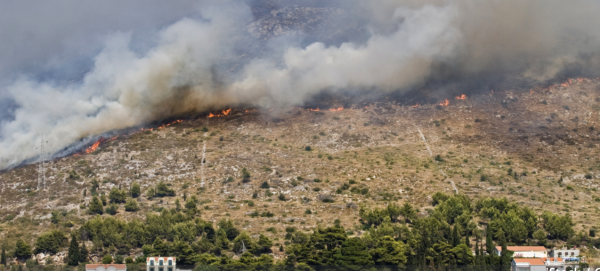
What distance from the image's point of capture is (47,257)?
9212 cm

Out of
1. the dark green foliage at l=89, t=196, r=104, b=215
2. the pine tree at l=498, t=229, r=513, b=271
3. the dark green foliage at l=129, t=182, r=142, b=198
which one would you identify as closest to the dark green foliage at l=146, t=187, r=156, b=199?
the dark green foliage at l=129, t=182, r=142, b=198

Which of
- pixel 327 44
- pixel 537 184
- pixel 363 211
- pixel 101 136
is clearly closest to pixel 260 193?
pixel 363 211

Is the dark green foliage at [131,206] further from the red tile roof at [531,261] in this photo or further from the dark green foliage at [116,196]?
the red tile roof at [531,261]

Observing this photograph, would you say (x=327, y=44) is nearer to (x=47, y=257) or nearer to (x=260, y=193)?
(x=260, y=193)

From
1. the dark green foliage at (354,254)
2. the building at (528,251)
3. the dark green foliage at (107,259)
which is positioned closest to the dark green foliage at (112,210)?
the dark green foliage at (107,259)

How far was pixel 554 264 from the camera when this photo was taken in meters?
89.8

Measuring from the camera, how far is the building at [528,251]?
9081cm

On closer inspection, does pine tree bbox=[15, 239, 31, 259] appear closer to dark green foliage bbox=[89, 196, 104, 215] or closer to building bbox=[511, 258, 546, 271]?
dark green foliage bbox=[89, 196, 104, 215]

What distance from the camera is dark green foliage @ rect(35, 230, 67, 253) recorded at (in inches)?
3654

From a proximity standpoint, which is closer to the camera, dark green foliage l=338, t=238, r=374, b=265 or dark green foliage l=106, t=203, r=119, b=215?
dark green foliage l=338, t=238, r=374, b=265

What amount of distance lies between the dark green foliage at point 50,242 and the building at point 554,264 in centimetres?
5363

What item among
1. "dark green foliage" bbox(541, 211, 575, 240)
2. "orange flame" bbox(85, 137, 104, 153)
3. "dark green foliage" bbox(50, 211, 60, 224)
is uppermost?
"orange flame" bbox(85, 137, 104, 153)

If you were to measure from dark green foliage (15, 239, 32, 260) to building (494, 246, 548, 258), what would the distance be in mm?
51923

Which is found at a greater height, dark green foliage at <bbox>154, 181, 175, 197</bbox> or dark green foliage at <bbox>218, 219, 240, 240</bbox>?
dark green foliage at <bbox>154, 181, 175, 197</bbox>
